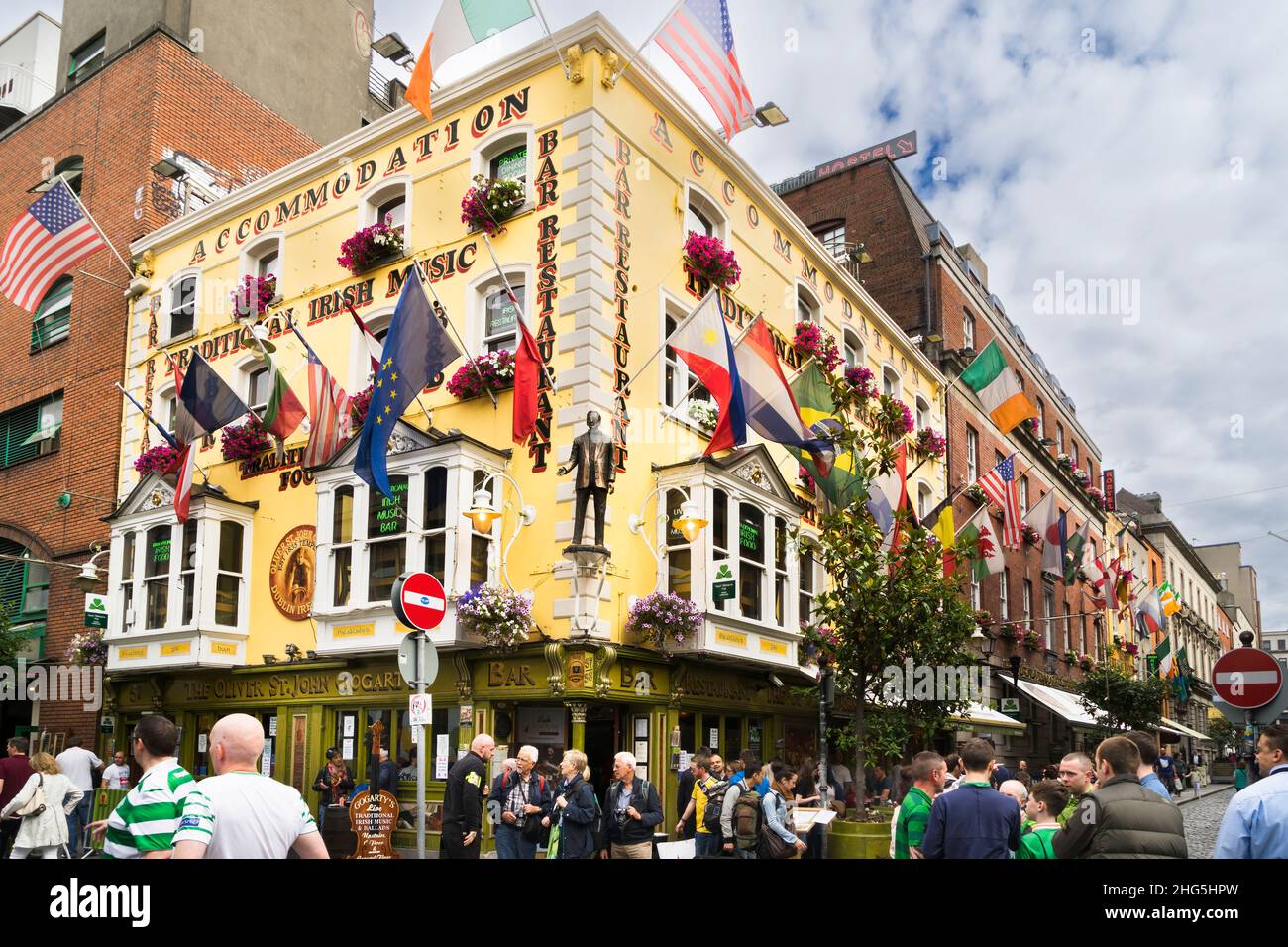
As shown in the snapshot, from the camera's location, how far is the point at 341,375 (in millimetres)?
20000

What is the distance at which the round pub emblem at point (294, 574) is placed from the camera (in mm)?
19453

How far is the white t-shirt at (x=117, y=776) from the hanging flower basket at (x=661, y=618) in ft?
32.9

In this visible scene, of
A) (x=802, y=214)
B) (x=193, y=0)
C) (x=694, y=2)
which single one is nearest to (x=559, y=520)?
(x=694, y=2)

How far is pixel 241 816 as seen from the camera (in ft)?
17.1

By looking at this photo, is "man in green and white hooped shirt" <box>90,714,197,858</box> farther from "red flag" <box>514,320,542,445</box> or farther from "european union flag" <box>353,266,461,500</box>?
"red flag" <box>514,320,542,445</box>

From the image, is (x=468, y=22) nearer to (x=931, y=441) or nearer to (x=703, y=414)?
(x=703, y=414)

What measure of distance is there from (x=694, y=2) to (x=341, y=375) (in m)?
9.18

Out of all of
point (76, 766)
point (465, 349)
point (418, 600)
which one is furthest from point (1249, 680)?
point (76, 766)

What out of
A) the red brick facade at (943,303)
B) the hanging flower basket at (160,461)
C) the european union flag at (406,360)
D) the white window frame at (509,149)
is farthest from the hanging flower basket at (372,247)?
the red brick facade at (943,303)

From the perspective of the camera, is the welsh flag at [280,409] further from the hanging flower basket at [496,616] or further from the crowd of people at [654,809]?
the crowd of people at [654,809]

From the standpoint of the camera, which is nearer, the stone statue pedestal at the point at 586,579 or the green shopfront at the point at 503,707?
the stone statue pedestal at the point at 586,579

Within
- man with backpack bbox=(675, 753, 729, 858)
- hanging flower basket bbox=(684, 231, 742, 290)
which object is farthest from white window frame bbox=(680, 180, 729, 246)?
man with backpack bbox=(675, 753, 729, 858)

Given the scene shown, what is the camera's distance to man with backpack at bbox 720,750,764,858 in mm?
10883
